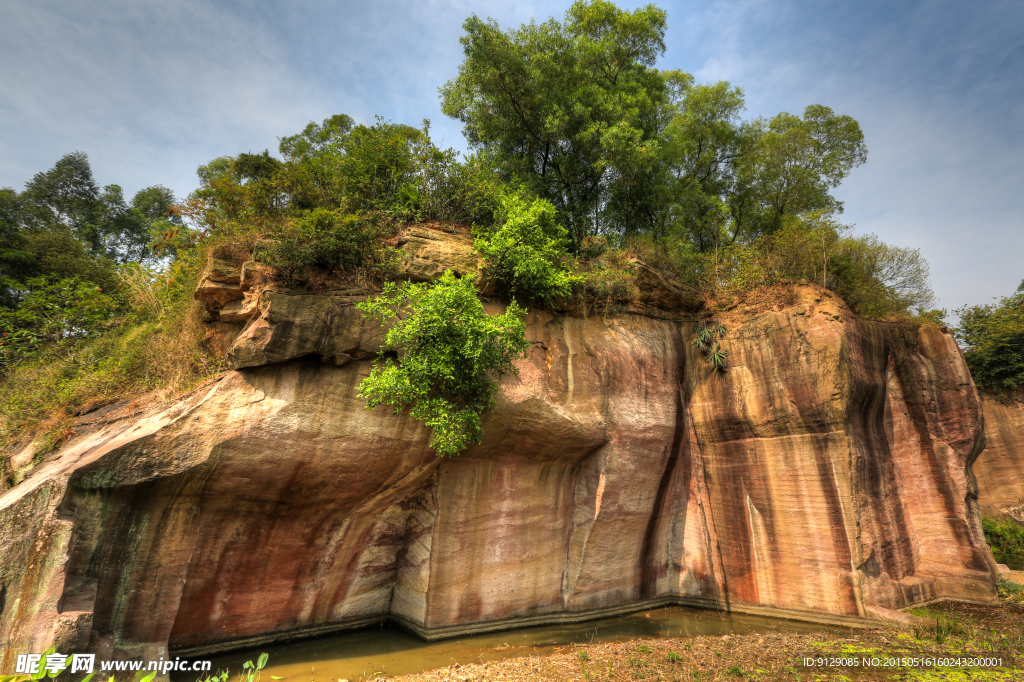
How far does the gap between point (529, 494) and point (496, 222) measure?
616cm

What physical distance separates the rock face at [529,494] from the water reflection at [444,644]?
1.03 feet

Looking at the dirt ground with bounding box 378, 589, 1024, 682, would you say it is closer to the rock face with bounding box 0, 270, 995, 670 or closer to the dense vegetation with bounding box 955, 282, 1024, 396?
the rock face with bounding box 0, 270, 995, 670

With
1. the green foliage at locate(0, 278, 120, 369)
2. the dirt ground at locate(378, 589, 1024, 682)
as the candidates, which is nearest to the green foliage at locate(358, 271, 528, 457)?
the dirt ground at locate(378, 589, 1024, 682)

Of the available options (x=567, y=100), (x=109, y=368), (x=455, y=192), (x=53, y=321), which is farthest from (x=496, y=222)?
(x=53, y=321)

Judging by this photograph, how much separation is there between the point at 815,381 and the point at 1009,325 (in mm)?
11656

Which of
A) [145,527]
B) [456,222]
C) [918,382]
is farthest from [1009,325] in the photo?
[145,527]

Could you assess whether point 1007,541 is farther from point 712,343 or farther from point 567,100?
point 567,100

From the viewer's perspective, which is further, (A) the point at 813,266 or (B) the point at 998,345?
(B) the point at 998,345

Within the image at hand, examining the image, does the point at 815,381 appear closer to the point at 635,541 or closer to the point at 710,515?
the point at 710,515

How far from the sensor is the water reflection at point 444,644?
7.36 metres

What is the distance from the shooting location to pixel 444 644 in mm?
8531

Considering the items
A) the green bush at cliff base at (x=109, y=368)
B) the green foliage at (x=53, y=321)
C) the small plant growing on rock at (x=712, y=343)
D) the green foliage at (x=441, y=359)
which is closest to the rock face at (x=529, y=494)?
the small plant growing on rock at (x=712, y=343)

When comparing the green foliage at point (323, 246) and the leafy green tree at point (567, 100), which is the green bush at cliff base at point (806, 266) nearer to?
the leafy green tree at point (567, 100)

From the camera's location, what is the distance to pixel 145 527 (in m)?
6.62
